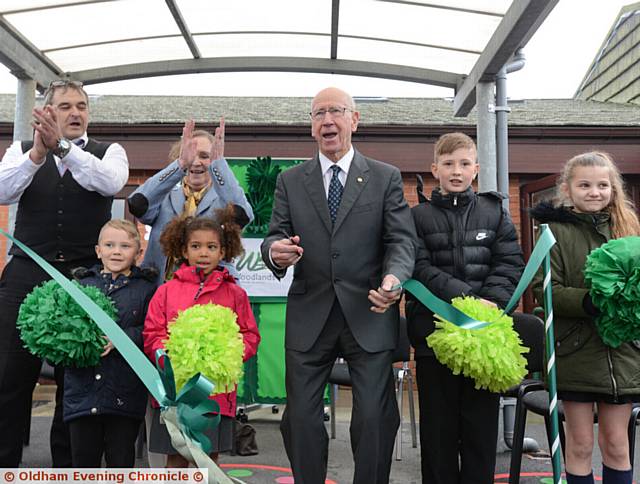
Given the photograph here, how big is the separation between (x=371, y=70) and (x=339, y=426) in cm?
326

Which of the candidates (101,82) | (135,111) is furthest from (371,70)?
(135,111)

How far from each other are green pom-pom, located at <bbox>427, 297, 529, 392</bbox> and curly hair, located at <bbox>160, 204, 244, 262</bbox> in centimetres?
119

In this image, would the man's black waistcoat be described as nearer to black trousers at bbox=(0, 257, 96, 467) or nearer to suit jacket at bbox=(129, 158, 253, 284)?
black trousers at bbox=(0, 257, 96, 467)

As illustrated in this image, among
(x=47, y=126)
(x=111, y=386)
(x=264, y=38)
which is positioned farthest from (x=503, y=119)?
(x=111, y=386)

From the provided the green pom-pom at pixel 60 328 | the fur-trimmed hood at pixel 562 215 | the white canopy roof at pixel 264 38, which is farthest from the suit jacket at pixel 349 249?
the white canopy roof at pixel 264 38

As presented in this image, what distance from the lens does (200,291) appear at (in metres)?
2.94

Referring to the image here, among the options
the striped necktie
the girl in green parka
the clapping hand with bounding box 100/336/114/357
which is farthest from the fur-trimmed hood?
the clapping hand with bounding box 100/336/114/357

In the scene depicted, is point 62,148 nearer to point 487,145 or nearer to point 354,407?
point 354,407

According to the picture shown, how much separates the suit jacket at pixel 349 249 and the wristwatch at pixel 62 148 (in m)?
1.07

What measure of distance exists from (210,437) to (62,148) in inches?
60.8

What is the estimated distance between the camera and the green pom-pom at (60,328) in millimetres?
2682

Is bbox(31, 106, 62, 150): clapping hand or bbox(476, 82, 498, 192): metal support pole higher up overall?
bbox(476, 82, 498, 192): metal support pole

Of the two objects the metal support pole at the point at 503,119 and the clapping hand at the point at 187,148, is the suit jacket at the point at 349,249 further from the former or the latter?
the metal support pole at the point at 503,119

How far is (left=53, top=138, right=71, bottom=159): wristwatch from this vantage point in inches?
116
